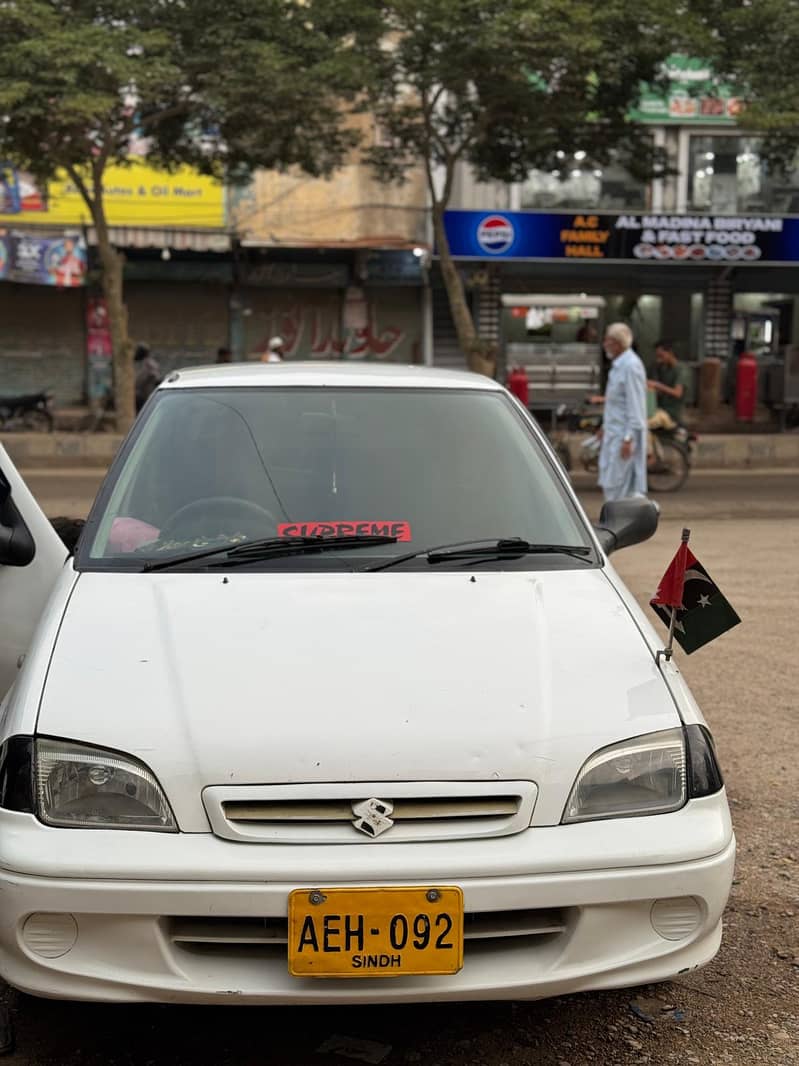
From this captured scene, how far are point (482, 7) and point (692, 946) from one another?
1534 cm

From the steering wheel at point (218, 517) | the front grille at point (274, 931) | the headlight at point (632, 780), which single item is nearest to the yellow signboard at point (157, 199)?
the steering wheel at point (218, 517)

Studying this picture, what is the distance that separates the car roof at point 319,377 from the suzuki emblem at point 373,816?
176 centimetres

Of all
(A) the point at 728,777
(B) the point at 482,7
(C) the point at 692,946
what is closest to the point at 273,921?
(C) the point at 692,946

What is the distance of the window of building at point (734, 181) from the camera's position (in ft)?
87.6

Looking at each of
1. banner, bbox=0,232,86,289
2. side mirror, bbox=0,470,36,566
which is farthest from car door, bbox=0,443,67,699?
banner, bbox=0,232,86,289

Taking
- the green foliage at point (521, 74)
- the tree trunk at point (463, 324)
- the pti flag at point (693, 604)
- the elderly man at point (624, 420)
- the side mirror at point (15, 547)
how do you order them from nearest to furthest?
1. the pti flag at point (693, 604)
2. the side mirror at point (15, 547)
3. the elderly man at point (624, 420)
4. the green foliage at point (521, 74)
5. the tree trunk at point (463, 324)

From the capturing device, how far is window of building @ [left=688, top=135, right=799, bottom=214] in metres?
26.7

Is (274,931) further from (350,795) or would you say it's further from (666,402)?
(666,402)

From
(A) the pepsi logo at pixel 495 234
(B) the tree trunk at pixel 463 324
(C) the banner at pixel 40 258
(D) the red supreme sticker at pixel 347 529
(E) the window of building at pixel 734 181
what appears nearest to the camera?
(D) the red supreme sticker at pixel 347 529

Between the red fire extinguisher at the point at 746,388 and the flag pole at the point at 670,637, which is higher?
the flag pole at the point at 670,637

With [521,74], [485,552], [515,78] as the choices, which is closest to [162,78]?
[515,78]

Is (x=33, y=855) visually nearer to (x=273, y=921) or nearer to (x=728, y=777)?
(x=273, y=921)

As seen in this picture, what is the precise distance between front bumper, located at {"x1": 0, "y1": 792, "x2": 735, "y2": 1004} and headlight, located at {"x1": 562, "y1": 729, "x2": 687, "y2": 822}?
6cm

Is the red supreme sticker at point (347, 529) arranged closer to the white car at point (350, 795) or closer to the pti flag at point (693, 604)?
the white car at point (350, 795)
